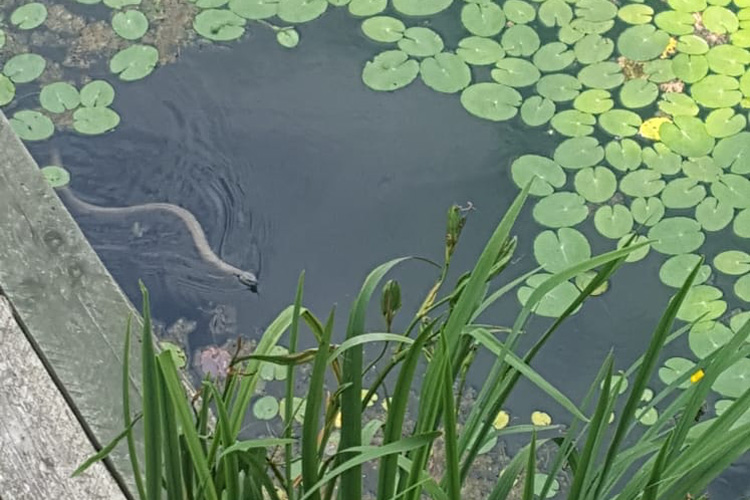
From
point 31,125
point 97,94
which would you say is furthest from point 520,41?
point 31,125

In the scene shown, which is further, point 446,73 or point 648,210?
point 446,73

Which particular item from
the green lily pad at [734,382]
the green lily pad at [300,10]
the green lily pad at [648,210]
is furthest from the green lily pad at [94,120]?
the green lily pad at [734,382]

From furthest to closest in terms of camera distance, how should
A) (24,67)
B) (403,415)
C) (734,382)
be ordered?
(24,67), (734,382), (403,415)

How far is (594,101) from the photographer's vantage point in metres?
2.01

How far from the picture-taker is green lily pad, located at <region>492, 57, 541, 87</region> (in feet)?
6.71

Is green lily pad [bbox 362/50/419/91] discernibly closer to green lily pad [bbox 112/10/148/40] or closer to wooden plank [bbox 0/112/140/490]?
green lily pad [bbox 112/10/148/40]

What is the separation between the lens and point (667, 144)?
194 centimetres

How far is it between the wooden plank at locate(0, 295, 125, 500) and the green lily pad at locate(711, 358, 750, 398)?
1.03 m

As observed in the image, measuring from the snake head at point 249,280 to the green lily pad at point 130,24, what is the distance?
65cm

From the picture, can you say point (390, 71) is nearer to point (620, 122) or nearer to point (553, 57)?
point (553, 57)

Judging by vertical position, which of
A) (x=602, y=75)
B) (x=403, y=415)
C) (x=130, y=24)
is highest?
(x=403, y=415)

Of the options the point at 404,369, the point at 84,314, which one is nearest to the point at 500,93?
the point at 84,314

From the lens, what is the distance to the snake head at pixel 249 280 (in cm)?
184

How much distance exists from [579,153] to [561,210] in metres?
0.14
